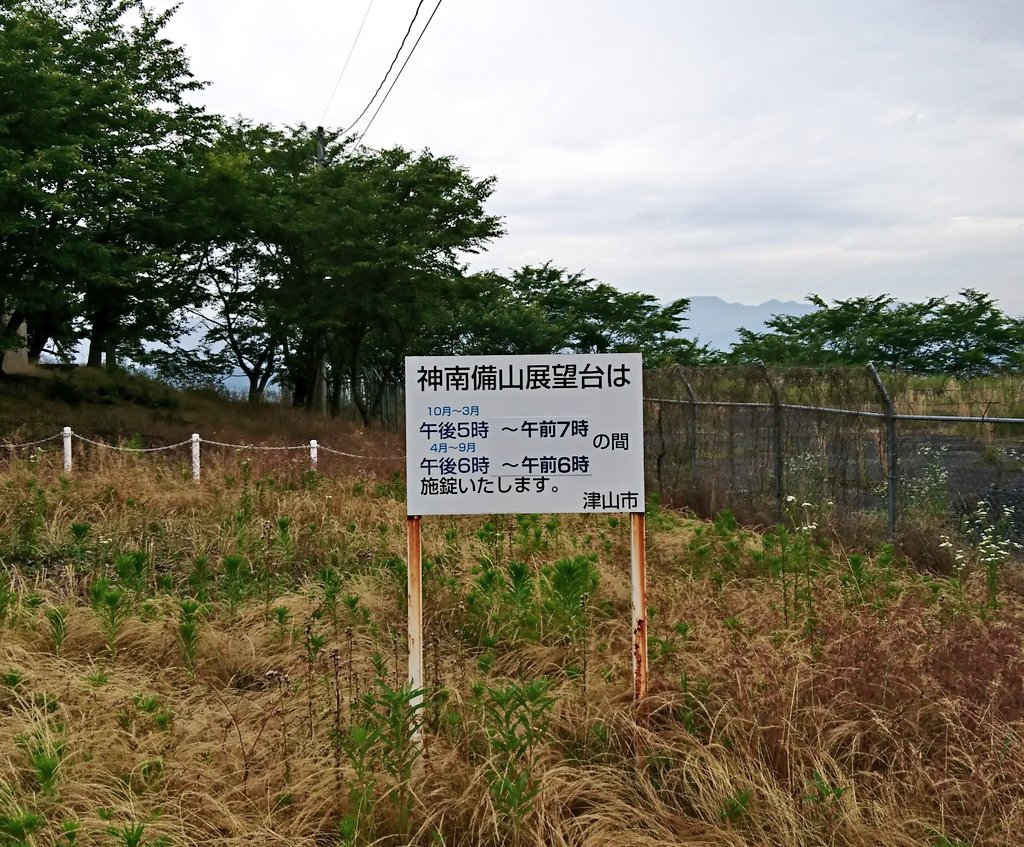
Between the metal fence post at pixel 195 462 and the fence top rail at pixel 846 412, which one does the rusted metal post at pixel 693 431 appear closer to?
the fence top rail at pixel 846 412

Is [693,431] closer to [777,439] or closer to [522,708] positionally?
[777,439]

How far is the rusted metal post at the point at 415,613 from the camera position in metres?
3.86

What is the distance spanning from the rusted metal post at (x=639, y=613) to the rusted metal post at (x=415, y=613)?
35.5 inches

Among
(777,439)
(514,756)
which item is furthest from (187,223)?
(514,756)

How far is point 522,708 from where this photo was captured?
409cm

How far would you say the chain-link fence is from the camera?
798 centimetres

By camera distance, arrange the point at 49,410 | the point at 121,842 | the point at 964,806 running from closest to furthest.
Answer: the point at 121,842 → the point at 964,806 → the point at 49,410

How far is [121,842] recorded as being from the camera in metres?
2.99

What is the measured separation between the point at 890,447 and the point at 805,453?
71.6 inches

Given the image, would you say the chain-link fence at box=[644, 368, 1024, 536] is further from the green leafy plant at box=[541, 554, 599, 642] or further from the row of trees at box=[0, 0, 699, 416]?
the row of trees at box=[0, 0, 699, 416]

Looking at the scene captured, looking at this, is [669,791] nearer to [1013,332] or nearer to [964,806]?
[964,806]

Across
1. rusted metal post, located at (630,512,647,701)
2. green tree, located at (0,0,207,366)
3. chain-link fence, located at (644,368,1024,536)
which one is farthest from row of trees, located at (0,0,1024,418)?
rusted metal post, located at (630,512,647,701)

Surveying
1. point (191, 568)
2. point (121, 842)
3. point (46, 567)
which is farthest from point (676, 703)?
point (46, 567)

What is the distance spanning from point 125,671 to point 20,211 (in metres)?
14.8
